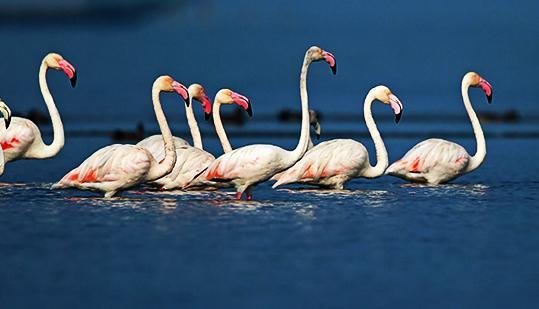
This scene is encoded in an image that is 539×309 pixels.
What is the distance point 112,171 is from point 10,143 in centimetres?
256

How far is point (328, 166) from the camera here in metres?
16.0

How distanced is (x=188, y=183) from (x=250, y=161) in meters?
0.96

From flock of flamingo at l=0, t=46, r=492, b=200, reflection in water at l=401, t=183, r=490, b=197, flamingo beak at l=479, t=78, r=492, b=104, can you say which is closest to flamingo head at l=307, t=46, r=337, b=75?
flock of flamingo at l=0, t=46, r=492, b=200

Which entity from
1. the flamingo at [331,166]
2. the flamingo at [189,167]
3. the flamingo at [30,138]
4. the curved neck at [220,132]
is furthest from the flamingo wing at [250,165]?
the flamingo at [30,138]

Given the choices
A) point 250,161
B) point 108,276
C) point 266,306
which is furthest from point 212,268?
point 250,161

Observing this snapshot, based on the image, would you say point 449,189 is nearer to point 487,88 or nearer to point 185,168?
point 487,88

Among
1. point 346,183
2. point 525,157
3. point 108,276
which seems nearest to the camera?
point 108,276

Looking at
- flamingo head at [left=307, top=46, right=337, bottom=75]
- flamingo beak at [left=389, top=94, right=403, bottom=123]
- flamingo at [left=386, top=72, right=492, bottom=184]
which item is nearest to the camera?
flamingo head at [left=307, top=46, right=337, bottom=75]

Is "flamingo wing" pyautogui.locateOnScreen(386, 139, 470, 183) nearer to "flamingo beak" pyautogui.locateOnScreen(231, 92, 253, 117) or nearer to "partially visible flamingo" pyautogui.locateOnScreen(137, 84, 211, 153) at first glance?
"flamingo beak" pyautogui.locateOnScreen(231, 92, 253, 117)

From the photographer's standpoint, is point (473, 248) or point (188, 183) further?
point (188, 183)

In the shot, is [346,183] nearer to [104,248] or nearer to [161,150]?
[161,150]

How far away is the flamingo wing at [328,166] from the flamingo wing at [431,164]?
0.74 m

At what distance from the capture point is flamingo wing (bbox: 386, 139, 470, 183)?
16.8 metres

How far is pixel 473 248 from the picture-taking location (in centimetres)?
1181
